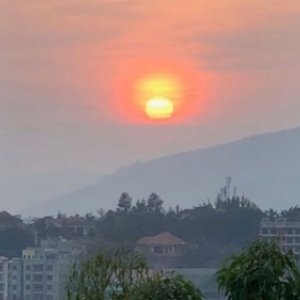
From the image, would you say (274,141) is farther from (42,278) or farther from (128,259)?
(128,259)

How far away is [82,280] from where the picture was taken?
9.43 metres

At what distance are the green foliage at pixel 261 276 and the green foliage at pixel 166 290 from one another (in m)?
0.17

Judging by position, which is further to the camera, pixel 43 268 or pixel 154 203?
pixel 154 203

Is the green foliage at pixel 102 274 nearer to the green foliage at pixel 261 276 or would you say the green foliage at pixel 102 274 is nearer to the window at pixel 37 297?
the green foliage at pixel 261 276

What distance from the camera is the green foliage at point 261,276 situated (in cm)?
600

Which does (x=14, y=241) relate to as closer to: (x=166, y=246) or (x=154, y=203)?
(x=154, y=203)

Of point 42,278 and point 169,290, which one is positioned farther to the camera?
point 42,278

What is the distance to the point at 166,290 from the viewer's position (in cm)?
614

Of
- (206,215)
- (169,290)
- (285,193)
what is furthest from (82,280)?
(285,193)

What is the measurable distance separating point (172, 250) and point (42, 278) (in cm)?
462

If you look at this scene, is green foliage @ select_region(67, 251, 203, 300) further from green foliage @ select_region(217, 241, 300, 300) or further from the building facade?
the building facade

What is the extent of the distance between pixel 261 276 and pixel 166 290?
1.64 feet

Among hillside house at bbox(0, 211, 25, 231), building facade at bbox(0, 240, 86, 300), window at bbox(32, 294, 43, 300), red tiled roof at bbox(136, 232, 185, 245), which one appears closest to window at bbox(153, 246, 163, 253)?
red tiled roof at bbox(136, 232, 185, 245)

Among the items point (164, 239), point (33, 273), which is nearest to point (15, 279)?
point (33, 273)
